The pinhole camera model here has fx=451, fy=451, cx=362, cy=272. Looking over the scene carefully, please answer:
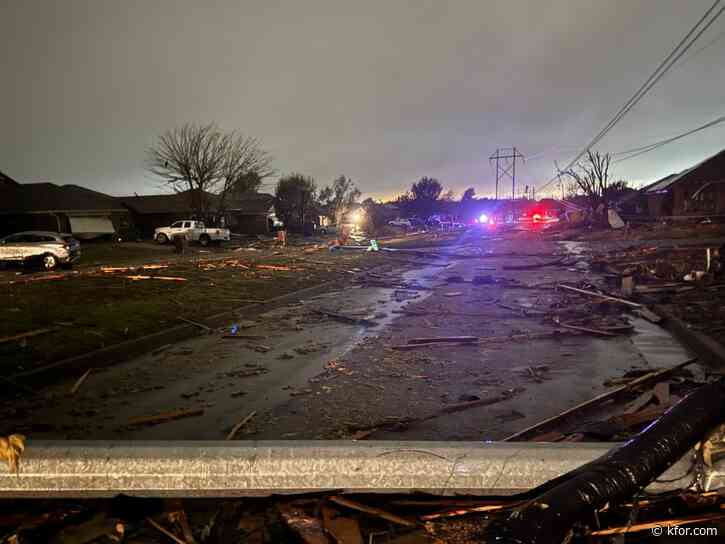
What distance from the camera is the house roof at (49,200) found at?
43344 millimetres

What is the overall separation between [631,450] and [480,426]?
179cm

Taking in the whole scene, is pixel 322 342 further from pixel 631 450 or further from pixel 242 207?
pixel 242 207

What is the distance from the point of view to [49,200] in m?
45.0

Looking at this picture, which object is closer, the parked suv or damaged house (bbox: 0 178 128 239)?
the parked suv

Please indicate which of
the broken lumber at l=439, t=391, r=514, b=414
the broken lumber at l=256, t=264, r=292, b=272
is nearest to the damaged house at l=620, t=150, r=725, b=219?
the broken lumber at l=256, t=264, r=292, b=272

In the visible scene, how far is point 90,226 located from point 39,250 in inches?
1068

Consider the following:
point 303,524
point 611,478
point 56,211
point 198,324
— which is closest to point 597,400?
point 611,478

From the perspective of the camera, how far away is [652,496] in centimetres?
270

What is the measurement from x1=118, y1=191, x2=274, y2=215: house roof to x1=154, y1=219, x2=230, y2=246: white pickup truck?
306 inches

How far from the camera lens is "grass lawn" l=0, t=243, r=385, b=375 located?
24.7ft

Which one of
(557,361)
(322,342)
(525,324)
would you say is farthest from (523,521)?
(525,324)

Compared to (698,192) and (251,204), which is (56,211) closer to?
(251,204)

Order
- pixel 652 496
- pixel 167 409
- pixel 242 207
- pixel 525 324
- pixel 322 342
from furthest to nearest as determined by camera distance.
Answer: pixel 242 207 < pixel 525 324 < pixel 322 342 < pixel 167 409 < pixel 652 496

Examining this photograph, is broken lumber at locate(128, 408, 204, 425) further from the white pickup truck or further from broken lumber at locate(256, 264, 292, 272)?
the white pickup truck
